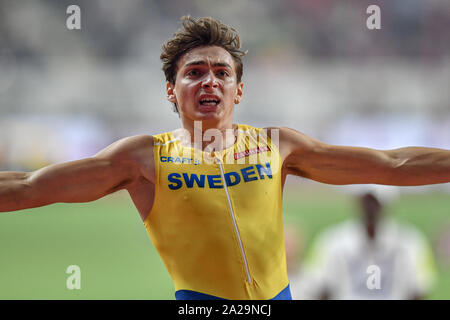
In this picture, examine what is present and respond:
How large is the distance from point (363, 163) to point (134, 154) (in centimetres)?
131

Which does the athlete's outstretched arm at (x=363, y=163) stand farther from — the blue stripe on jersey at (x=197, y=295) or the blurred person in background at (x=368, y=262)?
the blurred person in background at (x=368, y=262)

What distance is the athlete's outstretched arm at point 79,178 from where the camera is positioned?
9.76ft

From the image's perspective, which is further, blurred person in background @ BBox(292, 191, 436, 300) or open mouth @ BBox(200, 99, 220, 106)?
blurred person in background @ BBox(292, 191, 436, 300)

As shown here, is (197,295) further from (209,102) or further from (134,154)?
(209,102)

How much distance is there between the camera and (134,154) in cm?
319

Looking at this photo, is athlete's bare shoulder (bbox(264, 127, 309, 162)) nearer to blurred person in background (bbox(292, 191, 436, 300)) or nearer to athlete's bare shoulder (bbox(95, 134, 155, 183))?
athlete's bare shoulder (bbox(95, 134, 155, 183))

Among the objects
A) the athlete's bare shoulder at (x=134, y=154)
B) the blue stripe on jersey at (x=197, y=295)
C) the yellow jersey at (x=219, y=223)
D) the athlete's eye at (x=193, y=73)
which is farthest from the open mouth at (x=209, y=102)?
the blue stripe on jersey at (x=197, y=295)

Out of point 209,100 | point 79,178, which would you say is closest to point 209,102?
point 209,100

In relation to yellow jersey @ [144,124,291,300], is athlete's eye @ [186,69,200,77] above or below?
above

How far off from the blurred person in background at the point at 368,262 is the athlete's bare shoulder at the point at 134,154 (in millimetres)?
3099

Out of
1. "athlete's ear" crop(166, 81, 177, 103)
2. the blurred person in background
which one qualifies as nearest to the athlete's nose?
"athlete's ear" crop(166, 81, 177, 103)

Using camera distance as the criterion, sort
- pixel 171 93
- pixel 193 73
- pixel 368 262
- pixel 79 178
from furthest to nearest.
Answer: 1. pixel 368 262
2. pixel 171 93
3. pixel 193 73
4. pixel 79 178

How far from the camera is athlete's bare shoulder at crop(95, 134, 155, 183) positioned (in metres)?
3.16
